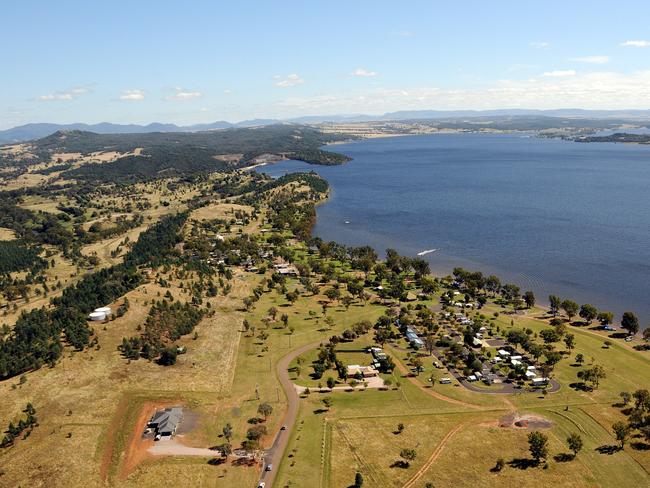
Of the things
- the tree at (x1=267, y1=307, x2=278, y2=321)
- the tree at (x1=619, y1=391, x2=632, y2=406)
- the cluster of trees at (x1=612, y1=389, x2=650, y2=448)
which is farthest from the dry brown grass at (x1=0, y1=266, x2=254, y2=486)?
the tree at (x1=619, y1=391, x2=632, y2=406)

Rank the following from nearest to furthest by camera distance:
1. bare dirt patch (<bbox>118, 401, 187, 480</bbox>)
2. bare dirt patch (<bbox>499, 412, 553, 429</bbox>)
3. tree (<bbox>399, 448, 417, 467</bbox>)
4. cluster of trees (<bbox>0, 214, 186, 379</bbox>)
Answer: tree (<bbox>399, 448, 417, 467</bbox>)
bare dirt patch (<bbox>118, 401, 187, 480</bbox>)
bare dirt patch (<bbox>499, 412, 553, 429</bbox>)
cluster of trees (<bbox>0, 214, 186, 379</bbox>)

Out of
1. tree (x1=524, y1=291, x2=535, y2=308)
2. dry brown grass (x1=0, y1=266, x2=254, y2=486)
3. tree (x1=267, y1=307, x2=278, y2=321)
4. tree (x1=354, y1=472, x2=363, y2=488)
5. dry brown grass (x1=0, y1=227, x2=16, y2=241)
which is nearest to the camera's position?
tree (x1=354, y1=472, x2=363, y2=488)

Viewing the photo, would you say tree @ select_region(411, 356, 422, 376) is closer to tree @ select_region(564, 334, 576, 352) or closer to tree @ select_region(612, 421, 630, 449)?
tree @ select_region(564, 334, 576, 352)

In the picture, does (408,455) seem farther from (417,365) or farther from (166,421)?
(166,421)

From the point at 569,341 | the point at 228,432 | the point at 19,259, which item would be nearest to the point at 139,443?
the point at 228,432

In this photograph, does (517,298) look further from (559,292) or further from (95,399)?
(95,399)

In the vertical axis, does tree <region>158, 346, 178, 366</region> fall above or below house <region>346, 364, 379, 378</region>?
above

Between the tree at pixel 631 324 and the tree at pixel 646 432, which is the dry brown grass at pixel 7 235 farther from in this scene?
the tree at pixel 646 432
